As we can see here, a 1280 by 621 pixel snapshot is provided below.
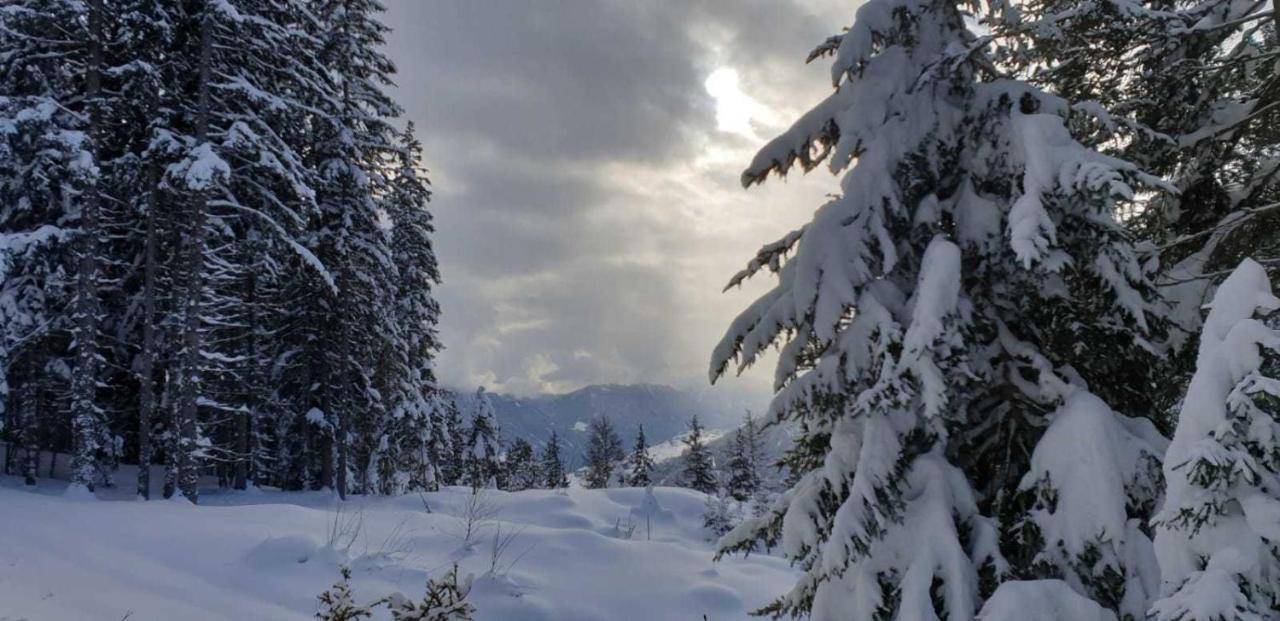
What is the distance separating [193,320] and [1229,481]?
17646 mm

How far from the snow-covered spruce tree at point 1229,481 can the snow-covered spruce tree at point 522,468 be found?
58.6 meters

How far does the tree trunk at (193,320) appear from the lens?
14234mm

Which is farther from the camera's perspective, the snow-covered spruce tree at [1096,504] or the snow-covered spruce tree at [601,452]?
the snow-covered spruce tree at [601,452]

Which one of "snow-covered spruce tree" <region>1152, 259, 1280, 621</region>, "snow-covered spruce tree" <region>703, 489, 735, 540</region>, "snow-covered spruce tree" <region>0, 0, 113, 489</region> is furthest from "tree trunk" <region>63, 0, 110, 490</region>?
"snow-covered spruce tree" <region>1152, 259, 1280, 621</region>

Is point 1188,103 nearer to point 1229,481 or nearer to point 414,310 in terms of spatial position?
point 1229,481


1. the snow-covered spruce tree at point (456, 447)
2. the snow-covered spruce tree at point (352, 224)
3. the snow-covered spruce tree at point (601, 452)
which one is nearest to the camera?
the snow-covered spruce tree at point (352, 224)

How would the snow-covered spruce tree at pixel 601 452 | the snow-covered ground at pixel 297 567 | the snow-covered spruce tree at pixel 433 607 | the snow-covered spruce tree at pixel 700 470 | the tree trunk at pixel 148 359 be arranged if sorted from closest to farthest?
1. the snow-covered spruce tree at pixel 433 607
2. the snow-covered ground at pixel 297 567
3. the tree trunk at pixel 148 359
4. the snow-covered spruce tree at pixel 700 470
5. the snow-covered spruce tree at pixel 601 452

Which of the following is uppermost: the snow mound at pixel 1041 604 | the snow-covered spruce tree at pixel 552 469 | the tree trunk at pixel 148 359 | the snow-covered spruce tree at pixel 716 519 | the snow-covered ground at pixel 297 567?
the tree trunk at pixel 148 359

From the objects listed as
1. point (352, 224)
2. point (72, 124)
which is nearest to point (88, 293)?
point (72, 124)

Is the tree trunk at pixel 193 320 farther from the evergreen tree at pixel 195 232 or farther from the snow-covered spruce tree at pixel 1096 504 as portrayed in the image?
the snow-covered spruce tree at pixel 1096 504

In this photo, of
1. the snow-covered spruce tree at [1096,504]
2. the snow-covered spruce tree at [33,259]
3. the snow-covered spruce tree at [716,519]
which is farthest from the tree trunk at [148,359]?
the snow-covered spruce tree at [1096,504]

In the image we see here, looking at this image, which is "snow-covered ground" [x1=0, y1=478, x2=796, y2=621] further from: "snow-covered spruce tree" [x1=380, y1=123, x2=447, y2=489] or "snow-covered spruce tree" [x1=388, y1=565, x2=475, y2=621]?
"snow-covered spruce tree" [x1=380, y1=123, x2=447, y2=489]

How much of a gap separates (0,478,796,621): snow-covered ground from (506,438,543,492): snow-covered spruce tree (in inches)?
1983

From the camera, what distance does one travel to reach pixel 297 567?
7.03 metres
